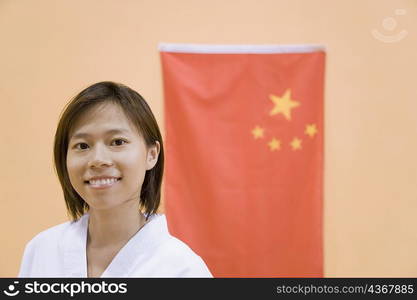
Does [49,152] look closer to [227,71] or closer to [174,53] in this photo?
[174,53]

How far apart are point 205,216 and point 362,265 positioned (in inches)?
31.4

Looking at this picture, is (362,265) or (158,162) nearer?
(158,162)

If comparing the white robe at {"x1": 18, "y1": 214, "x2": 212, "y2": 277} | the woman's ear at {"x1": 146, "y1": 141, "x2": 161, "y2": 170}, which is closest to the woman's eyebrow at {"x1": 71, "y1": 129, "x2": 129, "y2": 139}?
the woman's ear at {"x1": 146, "y1": 141, "x2": 161, "y2": 170}

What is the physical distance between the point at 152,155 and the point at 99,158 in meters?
0.17

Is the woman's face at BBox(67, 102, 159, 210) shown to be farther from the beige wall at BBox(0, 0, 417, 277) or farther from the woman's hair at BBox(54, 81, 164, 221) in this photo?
the beige wall at BBox(0, 0, 417, 277)

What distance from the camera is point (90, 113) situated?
951mm

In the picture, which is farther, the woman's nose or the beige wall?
the beige wall

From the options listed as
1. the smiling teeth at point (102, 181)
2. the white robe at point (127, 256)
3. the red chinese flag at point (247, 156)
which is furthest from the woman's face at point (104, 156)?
the red chinese flag at point (247, 156)

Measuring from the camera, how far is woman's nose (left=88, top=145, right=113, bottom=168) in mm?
915

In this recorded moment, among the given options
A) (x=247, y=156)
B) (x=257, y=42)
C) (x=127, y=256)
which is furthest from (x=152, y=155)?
(x=257, y=42)

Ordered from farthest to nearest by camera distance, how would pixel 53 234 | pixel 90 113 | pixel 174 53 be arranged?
pixel 174 53, pixel 53 234, pixel 90 113

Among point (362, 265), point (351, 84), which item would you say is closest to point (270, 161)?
point (351, 84)

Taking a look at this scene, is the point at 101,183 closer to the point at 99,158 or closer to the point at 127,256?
the point at 99,158

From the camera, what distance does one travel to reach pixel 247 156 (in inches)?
86.4
